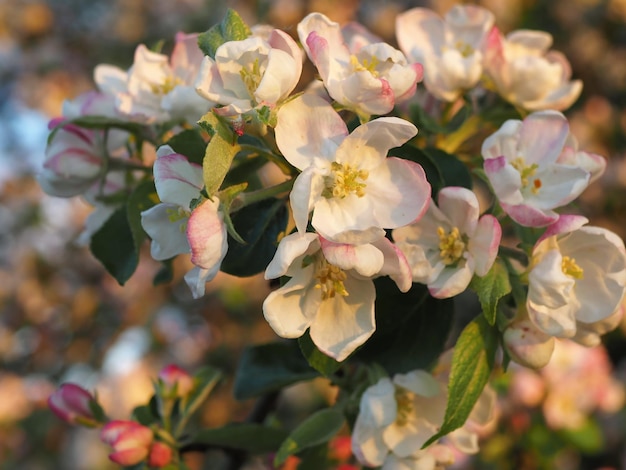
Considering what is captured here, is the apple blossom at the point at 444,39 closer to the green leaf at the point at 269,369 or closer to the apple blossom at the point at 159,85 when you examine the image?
the apple blossom at the point at 159,85

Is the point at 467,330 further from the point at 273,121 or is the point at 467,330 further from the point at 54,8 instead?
the point at 54,8

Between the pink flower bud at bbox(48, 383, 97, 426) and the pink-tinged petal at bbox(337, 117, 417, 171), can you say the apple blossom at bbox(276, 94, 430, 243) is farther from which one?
the pink flower bud at bbox(48, 383, 97, 426)

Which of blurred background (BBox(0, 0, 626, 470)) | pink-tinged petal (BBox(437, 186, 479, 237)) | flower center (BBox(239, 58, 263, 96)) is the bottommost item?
blurred background (BBox(0, 0, 626, 470))

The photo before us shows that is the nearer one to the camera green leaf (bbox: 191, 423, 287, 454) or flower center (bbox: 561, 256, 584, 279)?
flower center (bbox: 561, 256, 584, 279)

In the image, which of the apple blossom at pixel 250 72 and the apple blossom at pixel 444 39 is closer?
the apple blossom at pixel 250 72

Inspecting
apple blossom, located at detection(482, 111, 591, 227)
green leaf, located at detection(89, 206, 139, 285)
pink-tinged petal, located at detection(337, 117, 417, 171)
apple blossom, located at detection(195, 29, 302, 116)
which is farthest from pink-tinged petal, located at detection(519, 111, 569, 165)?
green leaf, located at detection(89, 206, 139, 285)

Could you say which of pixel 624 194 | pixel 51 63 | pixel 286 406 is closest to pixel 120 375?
pixel 286 406

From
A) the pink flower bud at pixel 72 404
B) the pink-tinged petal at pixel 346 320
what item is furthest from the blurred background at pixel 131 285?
the pink-tinged petal at pixel 346 320
